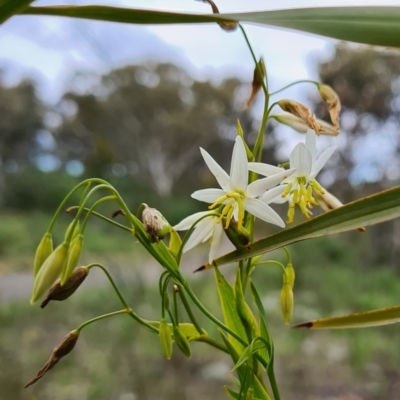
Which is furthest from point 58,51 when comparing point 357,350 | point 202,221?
point 357,350

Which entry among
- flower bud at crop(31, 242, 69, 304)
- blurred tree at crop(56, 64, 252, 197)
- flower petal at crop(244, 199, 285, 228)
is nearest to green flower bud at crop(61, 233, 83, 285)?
flower bud at crop(31, 242, 69, 304)

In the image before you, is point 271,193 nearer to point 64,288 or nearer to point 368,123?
point 64,288

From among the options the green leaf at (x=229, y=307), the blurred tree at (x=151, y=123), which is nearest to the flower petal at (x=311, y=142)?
the green leaf at (x=229, y=307)

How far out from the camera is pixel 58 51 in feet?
3.37

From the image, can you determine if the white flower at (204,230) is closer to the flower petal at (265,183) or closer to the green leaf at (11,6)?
the flower petal at (265,183)

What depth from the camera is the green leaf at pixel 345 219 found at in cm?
21

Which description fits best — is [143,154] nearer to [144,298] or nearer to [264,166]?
[144,298]

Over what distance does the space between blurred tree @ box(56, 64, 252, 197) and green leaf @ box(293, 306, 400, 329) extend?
2.96 feet

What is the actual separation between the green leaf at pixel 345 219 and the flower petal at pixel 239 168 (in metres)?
0.04

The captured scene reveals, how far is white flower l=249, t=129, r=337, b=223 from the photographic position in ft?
0.90

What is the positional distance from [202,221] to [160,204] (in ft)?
2.94

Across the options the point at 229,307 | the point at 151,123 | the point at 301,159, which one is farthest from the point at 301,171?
the point at 151,123

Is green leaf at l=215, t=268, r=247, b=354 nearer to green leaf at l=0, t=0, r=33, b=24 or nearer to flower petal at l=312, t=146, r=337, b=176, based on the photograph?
flower petal at l=312, t=146, r=337, b=176

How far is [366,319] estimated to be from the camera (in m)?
0.27
